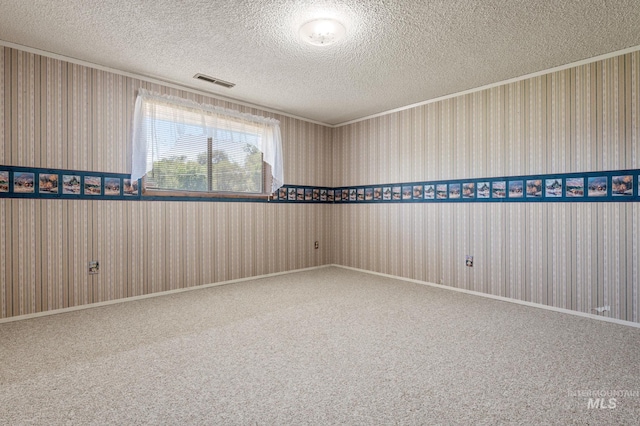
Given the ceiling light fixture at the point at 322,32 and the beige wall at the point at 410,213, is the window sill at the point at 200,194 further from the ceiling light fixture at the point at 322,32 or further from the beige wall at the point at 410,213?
the ceiling light fixture at the point at 322,32

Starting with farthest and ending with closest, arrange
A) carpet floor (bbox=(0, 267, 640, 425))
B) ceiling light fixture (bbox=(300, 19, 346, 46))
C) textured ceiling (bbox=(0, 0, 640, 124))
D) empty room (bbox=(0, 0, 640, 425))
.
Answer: ceiling light fixture (bbox=(300, 19, 346, 46)) → textured ceiling (bbox=(0, 0, 640, 124)) → empty room (bbox=(0, 0, 640, 425)) → carpet floor (bbox=(0, 267, 640, 425))

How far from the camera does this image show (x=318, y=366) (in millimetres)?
2209

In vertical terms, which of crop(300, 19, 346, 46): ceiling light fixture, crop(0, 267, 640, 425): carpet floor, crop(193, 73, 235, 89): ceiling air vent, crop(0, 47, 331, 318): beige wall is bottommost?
crop(0, 267, 640, 425): carpet floor

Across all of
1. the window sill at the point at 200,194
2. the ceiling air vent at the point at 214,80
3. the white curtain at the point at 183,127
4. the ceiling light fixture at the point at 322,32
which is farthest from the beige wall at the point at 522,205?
the ceiling air vent at the point at 214,80

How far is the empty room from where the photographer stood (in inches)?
78.7

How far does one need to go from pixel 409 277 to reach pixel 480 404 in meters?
3.21

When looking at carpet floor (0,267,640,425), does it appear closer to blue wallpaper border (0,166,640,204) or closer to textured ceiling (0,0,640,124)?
blue wallpaper border (0,166,640,204)

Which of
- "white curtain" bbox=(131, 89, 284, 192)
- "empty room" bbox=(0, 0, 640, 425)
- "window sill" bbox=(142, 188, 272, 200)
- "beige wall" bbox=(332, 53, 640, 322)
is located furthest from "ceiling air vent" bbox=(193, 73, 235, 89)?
"beige wall" bbox=(332, 53, 640, 322)

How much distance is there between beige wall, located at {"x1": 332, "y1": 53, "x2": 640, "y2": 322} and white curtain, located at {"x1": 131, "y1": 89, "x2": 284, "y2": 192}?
1.66m

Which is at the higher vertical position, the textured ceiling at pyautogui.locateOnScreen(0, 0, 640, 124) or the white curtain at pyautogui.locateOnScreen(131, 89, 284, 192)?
the textured ceiling at pyautogui.locateOnScreen(0, 0, 640, 124)

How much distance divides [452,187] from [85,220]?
14.8 ft

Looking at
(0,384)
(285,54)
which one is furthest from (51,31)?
(0,384)

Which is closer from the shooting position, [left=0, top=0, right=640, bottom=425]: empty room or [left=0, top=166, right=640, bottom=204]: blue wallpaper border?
[left=0, top=0, right=640, bottom=425]: empty room

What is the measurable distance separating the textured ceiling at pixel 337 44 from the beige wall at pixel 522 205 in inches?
15.1
